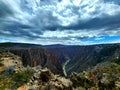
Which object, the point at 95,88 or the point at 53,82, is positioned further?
the point at 95,88

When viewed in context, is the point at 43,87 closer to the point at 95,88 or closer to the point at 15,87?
the point at 15,87

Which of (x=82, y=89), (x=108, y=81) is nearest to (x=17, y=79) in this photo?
(x=82, y=89)

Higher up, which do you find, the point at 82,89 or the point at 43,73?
the point at 43,73

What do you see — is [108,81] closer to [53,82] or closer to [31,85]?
[53,82]

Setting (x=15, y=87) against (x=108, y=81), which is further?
(x=108, y=81)

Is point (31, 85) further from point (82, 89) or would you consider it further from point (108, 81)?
point (108, 81)

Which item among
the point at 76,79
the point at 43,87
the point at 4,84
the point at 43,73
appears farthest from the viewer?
the point at 76,79

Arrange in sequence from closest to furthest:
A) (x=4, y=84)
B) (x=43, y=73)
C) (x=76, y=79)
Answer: (x=4, y=84) < (x=43, y=73) < (x=76, y=79)

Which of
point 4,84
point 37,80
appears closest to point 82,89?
point 37,80
